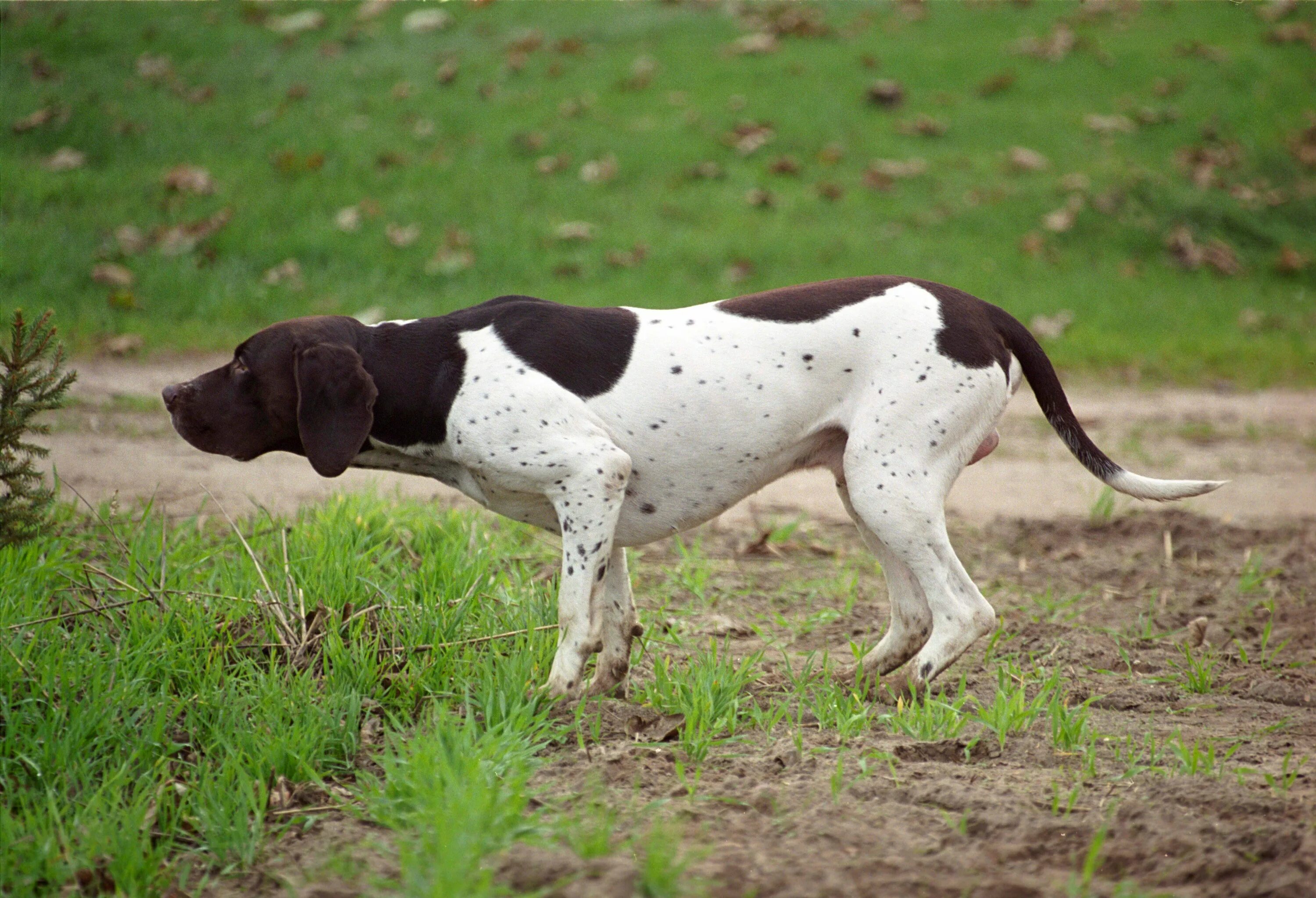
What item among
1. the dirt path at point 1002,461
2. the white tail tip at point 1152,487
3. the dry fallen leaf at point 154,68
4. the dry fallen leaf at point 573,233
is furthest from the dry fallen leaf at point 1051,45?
the white tail tip at point 1152,487

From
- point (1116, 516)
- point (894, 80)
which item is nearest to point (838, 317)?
point (1116, 516)

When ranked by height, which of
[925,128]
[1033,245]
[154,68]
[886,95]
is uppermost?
[154,68]

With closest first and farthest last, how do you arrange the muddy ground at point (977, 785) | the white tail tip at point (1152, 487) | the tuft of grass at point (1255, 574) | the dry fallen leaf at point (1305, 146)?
the muddy ground at point (977, 785) → the white tail tip at point (1152, 487) → the tuft of grass at point (1255, 574) → the dry fallen leaf at point (1305, 146)

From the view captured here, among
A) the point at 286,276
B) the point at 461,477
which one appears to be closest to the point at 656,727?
the point at 461,477

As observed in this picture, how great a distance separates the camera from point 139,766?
10.3 feet

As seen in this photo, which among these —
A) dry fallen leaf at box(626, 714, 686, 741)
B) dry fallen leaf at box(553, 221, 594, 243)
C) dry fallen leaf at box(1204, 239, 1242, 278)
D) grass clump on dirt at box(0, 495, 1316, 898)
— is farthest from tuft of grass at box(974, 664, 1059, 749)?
dry fallen leaf at box(1204, 239, 1242, 278)

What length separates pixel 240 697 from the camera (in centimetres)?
335

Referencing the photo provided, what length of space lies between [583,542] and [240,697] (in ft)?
3.40

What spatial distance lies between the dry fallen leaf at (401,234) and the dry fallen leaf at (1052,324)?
4.71 m

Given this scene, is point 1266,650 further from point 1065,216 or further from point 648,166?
point 648,166

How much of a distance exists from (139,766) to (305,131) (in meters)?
8.22

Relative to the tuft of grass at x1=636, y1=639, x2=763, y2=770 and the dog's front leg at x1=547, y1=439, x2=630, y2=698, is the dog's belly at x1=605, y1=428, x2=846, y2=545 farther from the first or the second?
the tuft of grass at x1=636, y1=639, x2=763, y2=770

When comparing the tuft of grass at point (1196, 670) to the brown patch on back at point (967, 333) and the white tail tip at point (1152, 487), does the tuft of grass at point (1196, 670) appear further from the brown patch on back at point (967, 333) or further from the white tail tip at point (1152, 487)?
the brown patch on back at point (967, 333)

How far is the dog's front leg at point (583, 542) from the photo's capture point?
3523 mm
